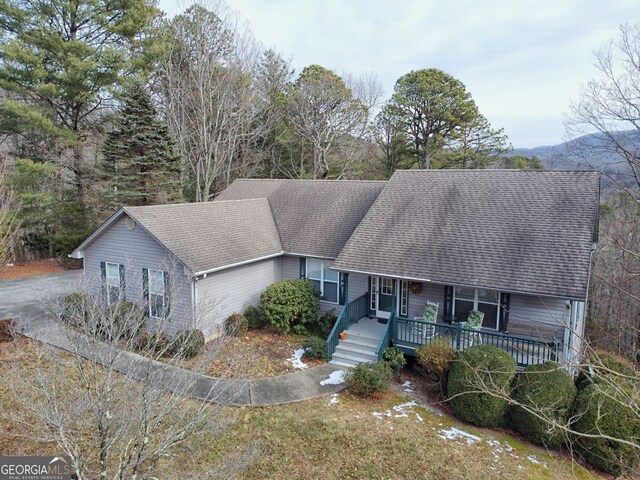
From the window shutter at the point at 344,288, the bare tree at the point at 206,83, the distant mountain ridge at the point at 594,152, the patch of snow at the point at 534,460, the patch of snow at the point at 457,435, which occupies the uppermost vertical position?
the bare tree at the point at 206,83

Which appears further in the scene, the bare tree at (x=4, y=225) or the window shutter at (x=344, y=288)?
the window shutter at (x=344, y=288)

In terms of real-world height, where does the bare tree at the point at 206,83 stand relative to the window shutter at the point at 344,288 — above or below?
above

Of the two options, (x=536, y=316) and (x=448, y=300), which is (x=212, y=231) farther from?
(x=536, y=316)

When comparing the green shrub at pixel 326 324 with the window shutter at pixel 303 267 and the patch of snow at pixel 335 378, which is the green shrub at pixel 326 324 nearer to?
the window shutter at pixel 303 267

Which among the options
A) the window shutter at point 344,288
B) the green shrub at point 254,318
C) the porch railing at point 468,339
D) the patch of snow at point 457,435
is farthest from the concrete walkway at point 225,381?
the green shrub at point 254,318

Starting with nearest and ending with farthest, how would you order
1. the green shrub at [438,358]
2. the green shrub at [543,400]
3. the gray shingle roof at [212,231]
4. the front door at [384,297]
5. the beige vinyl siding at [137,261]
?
1. the green shrub at [543,400]
2. the green shrub at [438,358]
3. the beige vinyl siding at [137,261]
4. the gray shingle roof at [212,231]
5. the front door at [384,297]

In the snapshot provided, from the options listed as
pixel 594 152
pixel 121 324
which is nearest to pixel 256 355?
pixel 121 324

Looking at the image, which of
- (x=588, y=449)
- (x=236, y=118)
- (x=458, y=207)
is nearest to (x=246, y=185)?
(x=236, y=118)

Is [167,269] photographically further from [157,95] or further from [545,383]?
[157,95]
